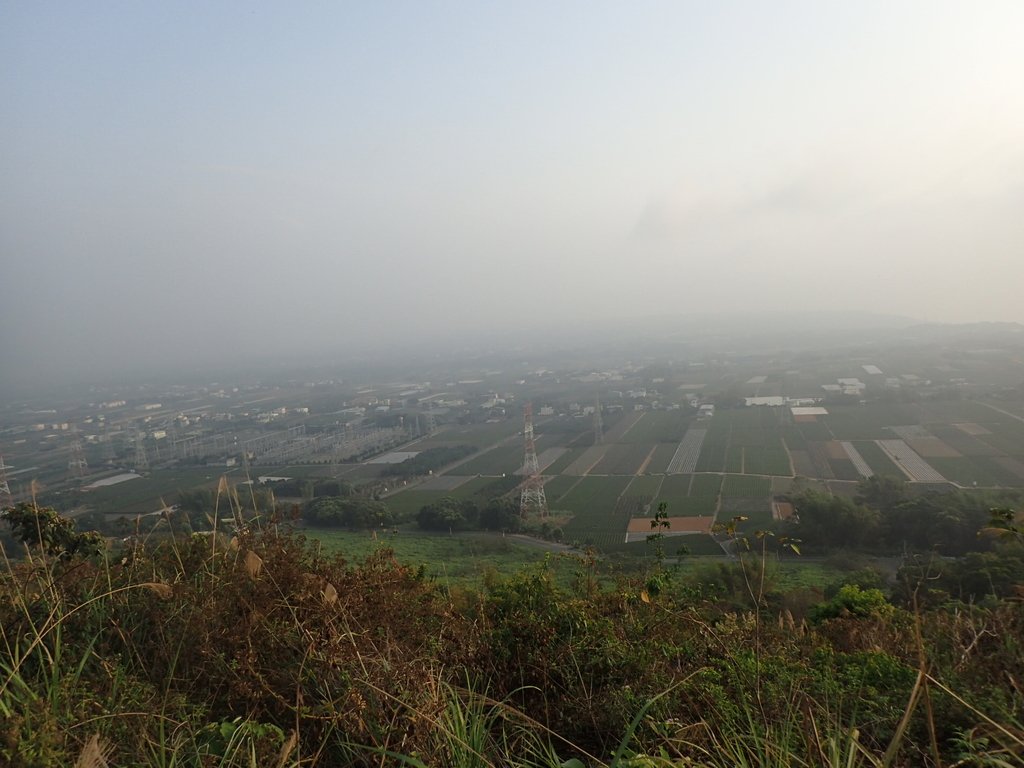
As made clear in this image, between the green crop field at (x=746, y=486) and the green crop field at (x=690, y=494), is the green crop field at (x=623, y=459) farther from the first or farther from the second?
the green crop field at (x=746, y=486)

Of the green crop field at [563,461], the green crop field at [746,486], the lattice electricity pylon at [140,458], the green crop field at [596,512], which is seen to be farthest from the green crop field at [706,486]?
the lattice electricity pylon at [140,458]

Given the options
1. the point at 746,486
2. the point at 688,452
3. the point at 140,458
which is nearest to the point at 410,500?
the point at 746,486

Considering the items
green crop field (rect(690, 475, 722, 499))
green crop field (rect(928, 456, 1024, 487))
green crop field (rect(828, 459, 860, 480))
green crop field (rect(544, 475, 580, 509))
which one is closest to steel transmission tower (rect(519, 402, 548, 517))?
green crop field (rect(544, 475, 580, 509))

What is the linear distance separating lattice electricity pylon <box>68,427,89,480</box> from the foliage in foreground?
75.2 ft

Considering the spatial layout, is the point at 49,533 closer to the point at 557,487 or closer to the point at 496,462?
the point at 557,487

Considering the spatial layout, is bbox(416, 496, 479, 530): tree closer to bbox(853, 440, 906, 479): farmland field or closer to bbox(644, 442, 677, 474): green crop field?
bbox(644, 442, 677, 474): green crop field

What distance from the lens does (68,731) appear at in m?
1.57

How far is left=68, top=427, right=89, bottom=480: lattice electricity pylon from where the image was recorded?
2111 centimetres

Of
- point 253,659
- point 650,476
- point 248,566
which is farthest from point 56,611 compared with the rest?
point 650,476

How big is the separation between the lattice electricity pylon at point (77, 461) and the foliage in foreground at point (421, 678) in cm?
2292

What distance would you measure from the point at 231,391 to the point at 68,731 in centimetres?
5117

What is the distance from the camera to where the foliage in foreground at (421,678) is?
1.63 m

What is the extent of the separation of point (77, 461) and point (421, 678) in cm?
2673

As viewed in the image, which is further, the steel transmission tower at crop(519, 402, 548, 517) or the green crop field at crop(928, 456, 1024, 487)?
the steel transmission tower at crop(519, 402, 548, 517)
